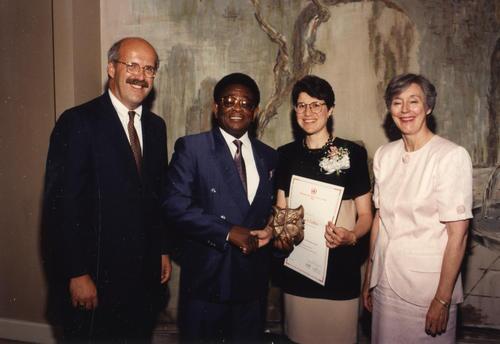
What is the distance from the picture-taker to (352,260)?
2428 millimetres

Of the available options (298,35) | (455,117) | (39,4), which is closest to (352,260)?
(455,117)

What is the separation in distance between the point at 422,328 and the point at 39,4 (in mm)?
3539

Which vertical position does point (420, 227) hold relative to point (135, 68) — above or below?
below

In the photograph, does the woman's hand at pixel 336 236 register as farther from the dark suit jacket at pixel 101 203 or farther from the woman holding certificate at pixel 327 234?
the dark suit jacket at pixel 101 203

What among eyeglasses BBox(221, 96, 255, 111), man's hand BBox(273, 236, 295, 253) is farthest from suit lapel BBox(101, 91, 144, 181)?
man's hand BBox(273, 236, 295, 253)

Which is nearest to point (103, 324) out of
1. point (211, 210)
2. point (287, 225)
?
point (211, 210)

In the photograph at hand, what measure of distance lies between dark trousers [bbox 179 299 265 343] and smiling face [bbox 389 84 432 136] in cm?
130

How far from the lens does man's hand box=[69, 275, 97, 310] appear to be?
223cm

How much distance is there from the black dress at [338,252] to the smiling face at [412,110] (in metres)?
0.37

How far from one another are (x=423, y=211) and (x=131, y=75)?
1762 millimetres

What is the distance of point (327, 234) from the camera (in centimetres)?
230

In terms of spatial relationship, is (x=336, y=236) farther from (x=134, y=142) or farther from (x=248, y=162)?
(x=134, y=142)

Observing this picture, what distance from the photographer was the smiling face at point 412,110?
6.92ft

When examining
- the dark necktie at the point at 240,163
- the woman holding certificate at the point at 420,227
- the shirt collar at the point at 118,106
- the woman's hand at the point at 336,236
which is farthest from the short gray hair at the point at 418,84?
the shirt collar at the point at 118,106
